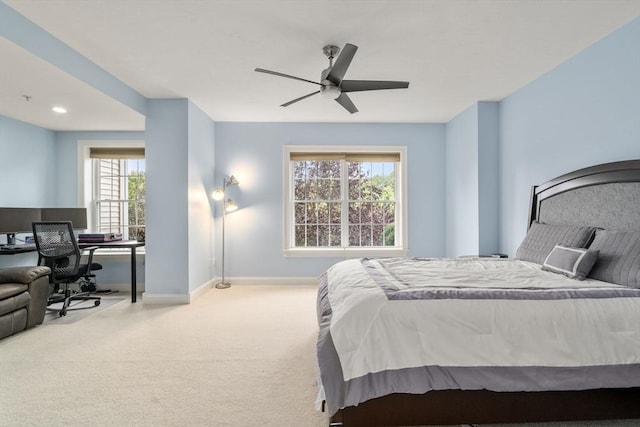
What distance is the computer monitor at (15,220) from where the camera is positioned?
13.6ft

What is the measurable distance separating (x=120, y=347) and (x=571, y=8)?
432cm

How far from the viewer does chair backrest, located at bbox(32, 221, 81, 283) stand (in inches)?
154

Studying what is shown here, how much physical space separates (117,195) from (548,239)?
227 inches

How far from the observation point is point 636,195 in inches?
95.4

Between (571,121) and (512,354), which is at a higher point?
(571,121)

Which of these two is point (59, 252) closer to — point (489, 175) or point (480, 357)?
point (480, 357)

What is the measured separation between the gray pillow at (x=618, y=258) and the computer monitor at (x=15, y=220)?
5.96 meters

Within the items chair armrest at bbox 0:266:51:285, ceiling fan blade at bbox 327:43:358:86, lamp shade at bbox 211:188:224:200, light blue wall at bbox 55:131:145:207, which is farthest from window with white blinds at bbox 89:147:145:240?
ceiling fan blade at bbox 327:43:358:86

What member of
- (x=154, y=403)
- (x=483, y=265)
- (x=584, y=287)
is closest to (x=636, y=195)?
(x=584, y=287)

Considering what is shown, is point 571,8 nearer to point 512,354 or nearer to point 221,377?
point 512,354

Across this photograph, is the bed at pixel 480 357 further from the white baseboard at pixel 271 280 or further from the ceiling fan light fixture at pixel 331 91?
the white baseboard at pixel 271 280

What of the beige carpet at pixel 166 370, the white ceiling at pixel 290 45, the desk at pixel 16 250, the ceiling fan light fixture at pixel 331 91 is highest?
the white ceiling at pixel 290 45

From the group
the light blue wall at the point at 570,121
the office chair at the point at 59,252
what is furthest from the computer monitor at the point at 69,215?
the light blue wall at the point at 570,121

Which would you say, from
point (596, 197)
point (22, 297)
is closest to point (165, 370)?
point (22, 297)
